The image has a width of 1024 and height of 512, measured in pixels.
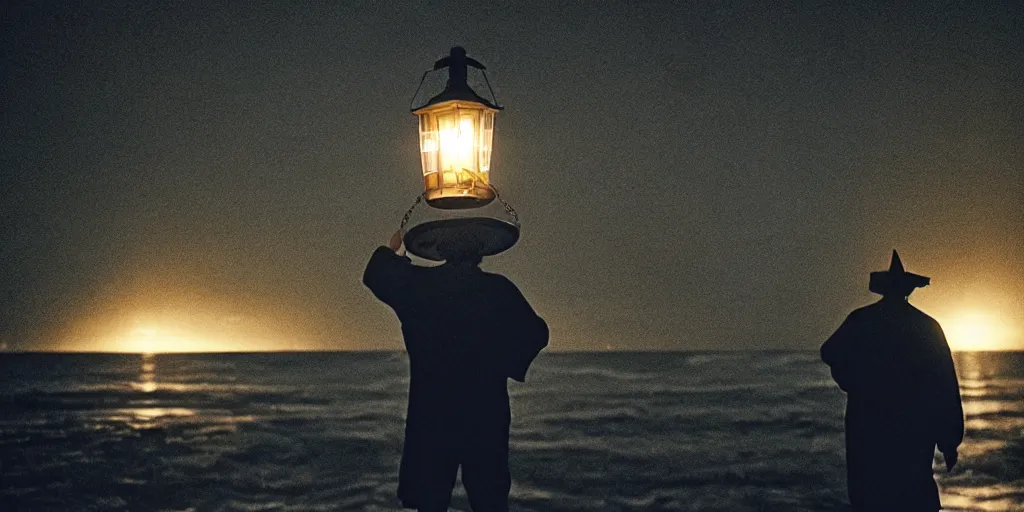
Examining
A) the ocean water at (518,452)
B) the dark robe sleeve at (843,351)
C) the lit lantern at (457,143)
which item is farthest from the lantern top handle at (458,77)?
the ocean water at (518,452)

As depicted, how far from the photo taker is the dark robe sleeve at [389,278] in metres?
4.09

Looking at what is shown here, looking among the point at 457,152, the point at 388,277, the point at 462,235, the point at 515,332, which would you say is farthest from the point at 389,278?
the point at 457,152

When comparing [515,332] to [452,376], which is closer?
[452,376]

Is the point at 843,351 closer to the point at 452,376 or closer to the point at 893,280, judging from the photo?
the point at 893,280

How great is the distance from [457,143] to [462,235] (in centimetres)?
65

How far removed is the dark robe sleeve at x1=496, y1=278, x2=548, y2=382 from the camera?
13.5 ft

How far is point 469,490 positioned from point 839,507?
12.8 m

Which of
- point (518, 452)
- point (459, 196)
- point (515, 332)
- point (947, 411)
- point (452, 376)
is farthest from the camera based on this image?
point (518, 452)

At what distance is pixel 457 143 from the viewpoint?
4562 mm

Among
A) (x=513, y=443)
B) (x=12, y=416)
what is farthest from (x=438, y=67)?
(x=12, y=416)

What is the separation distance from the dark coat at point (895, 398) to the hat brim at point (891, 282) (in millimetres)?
79

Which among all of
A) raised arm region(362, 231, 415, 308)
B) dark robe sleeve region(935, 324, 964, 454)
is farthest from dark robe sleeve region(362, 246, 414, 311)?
dark robe sleeve region(935, 324, 964, 454)

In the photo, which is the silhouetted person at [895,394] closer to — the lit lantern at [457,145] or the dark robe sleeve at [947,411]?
the dark robe sleeve at [947,411]

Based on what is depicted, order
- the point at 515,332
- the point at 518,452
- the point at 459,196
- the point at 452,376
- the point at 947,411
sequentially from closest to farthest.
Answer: the point at 452,376 < the point at 515,332 < the point at 459,196 < the point at 947,411 < the point at 518,452
